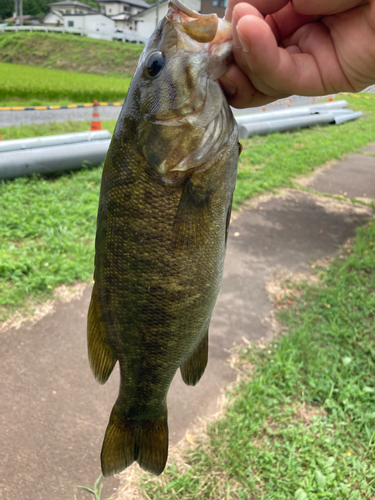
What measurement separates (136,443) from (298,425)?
173 cm

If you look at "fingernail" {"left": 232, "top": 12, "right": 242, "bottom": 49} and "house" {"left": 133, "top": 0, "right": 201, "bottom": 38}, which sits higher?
"fingernail" {"left": 232, "top": 12, "right": 242, "bottom": 49}

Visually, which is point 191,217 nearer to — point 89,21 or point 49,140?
point 49,140

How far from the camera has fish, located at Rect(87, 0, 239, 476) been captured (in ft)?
4.14

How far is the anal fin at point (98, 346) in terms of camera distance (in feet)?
4.87

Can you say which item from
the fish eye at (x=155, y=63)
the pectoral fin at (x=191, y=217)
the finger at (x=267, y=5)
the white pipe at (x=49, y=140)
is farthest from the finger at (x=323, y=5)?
the white pipe at (x=49, y=140)

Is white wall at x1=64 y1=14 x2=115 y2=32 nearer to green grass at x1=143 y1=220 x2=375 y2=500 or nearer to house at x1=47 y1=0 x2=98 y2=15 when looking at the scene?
house at x1=47 y1=0 x2=98 y2=15

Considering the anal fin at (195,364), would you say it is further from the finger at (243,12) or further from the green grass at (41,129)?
the green grass at (41,129)

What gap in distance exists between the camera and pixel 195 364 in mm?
1657

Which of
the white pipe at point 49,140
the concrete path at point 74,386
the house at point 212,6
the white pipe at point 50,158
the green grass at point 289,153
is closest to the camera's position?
the concrete path at point 74,386

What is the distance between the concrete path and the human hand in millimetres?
2447

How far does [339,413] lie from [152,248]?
2.42 m

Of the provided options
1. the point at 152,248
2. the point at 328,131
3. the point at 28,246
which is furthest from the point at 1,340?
the point at 328,131

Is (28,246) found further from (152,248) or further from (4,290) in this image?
(152,248)

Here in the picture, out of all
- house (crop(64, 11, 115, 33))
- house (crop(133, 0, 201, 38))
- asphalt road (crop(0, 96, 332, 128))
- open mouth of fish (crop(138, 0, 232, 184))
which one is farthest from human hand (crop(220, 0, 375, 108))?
house (crop(64, 11, 115, 33))
